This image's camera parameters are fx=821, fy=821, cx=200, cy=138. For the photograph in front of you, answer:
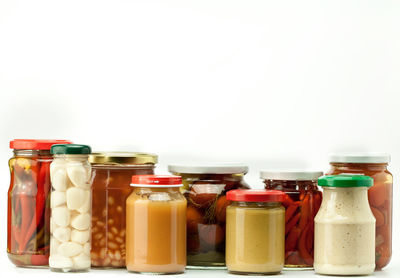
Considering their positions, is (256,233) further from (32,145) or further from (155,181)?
(32,145)

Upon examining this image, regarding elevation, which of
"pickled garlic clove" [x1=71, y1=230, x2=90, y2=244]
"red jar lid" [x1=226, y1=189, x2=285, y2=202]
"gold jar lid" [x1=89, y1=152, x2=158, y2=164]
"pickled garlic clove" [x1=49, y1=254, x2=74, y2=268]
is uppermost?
"gold jar lid" [x1=89, y1=152, x2=158, y2=164]

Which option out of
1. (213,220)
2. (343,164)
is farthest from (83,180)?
(343,164)

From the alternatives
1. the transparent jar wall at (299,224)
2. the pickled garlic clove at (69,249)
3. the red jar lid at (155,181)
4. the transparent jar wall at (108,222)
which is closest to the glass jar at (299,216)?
the transparent jar wall at (299,224)

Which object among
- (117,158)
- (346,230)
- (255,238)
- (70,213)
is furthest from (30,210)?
(346,230)

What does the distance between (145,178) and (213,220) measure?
0.67 ft

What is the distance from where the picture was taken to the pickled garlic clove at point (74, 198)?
→ 179cm

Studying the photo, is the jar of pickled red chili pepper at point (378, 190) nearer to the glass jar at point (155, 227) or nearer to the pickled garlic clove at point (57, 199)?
the glass jar at point (155, 227)

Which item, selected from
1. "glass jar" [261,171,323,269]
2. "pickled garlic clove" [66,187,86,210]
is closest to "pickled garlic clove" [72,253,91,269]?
"pickled garlic clove" [66,187,86,210]

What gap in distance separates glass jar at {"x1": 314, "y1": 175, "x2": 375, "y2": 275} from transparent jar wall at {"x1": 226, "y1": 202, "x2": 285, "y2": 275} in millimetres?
98

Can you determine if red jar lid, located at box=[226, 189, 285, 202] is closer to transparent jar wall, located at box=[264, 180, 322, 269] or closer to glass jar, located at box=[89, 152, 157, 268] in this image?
transparent jar wall, located at box=[264, 180, 322, 269]

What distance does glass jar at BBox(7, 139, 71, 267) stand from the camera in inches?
72.9

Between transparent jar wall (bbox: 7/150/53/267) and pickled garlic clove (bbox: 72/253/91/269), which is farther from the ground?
transparent jar wall (bbox: 7/150/53/267)

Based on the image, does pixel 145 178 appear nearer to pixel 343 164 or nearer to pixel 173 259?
pixel 173 259

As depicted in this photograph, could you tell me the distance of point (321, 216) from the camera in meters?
1.78
